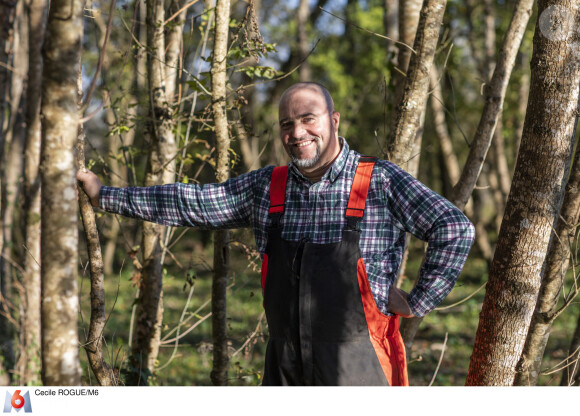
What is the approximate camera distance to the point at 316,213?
3.08 metres

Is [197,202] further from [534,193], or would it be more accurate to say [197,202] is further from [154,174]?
[534,193]

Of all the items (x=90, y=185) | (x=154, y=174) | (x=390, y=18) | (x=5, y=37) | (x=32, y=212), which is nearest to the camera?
(x=90, y=185)

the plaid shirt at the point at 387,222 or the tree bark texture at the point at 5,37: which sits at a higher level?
the tree bark texture at the point at 5,37

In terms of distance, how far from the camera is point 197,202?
11.3 feet

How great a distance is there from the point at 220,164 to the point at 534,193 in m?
2.19

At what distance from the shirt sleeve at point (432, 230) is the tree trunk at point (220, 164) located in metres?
1.68

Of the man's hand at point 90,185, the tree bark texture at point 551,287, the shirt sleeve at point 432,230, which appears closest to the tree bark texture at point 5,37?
the man's hand at point 90,185

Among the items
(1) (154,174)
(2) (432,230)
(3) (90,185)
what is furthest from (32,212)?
(2) (432,230)

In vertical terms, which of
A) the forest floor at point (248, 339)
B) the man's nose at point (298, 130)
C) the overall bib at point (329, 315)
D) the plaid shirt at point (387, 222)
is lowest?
the forest floor at point (248, 339)

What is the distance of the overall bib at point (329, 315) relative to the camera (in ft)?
9.57
